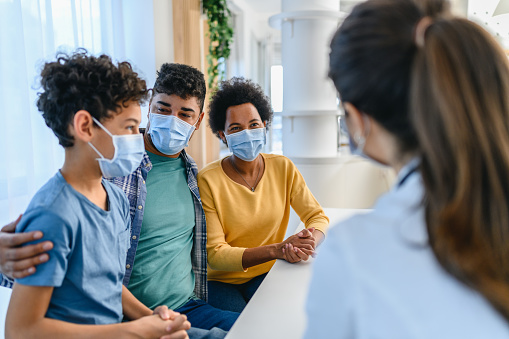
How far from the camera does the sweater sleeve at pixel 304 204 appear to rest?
5.44ft

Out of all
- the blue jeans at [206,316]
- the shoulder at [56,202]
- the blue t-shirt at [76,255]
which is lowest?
the blue jeans at [206,316]

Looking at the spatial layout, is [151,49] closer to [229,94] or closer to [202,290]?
[229,94]

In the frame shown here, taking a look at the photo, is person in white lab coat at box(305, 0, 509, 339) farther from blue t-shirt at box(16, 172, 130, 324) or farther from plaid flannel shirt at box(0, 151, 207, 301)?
plaid flannel shirt at box(0, 151, 207, 301)

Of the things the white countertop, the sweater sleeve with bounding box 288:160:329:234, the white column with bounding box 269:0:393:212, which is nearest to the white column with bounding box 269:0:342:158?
the white column with bounding box 269:0:393:212

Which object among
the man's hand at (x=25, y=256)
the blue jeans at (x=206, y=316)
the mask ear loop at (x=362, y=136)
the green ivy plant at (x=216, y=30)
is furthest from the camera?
the green ivy plant at (x=216, y=30)

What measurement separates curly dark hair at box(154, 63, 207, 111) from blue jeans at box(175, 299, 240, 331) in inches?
29.3

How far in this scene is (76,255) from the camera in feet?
2.84

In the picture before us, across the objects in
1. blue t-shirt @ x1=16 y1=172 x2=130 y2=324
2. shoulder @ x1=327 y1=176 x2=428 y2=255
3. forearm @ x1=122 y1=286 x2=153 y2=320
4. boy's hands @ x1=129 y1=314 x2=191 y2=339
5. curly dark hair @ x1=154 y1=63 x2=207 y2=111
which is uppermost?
curly dark hair @ x1=154 y1=63 x2=207 y2=111

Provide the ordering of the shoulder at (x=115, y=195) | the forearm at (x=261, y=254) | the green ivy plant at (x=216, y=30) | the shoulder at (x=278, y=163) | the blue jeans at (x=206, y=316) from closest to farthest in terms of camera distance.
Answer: the shoulder at (x=115, y=195)
the blue jeans at (x=206, y=316)
the forearm at (x=261, y=254)
the shoulder at (x=278, y=163)
the green ivy plant at (x=216, y=30)

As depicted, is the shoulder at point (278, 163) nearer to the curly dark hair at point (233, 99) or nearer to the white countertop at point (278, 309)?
the curly dark hair at point (233, 99)

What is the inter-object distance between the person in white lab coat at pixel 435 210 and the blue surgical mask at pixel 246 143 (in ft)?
3.48

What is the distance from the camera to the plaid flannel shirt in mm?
1270

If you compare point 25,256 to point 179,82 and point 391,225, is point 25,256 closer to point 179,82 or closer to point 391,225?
point 391,225

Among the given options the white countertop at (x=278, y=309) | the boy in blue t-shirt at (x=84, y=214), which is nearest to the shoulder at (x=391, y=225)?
the white countertop at (x=278, y=309)
